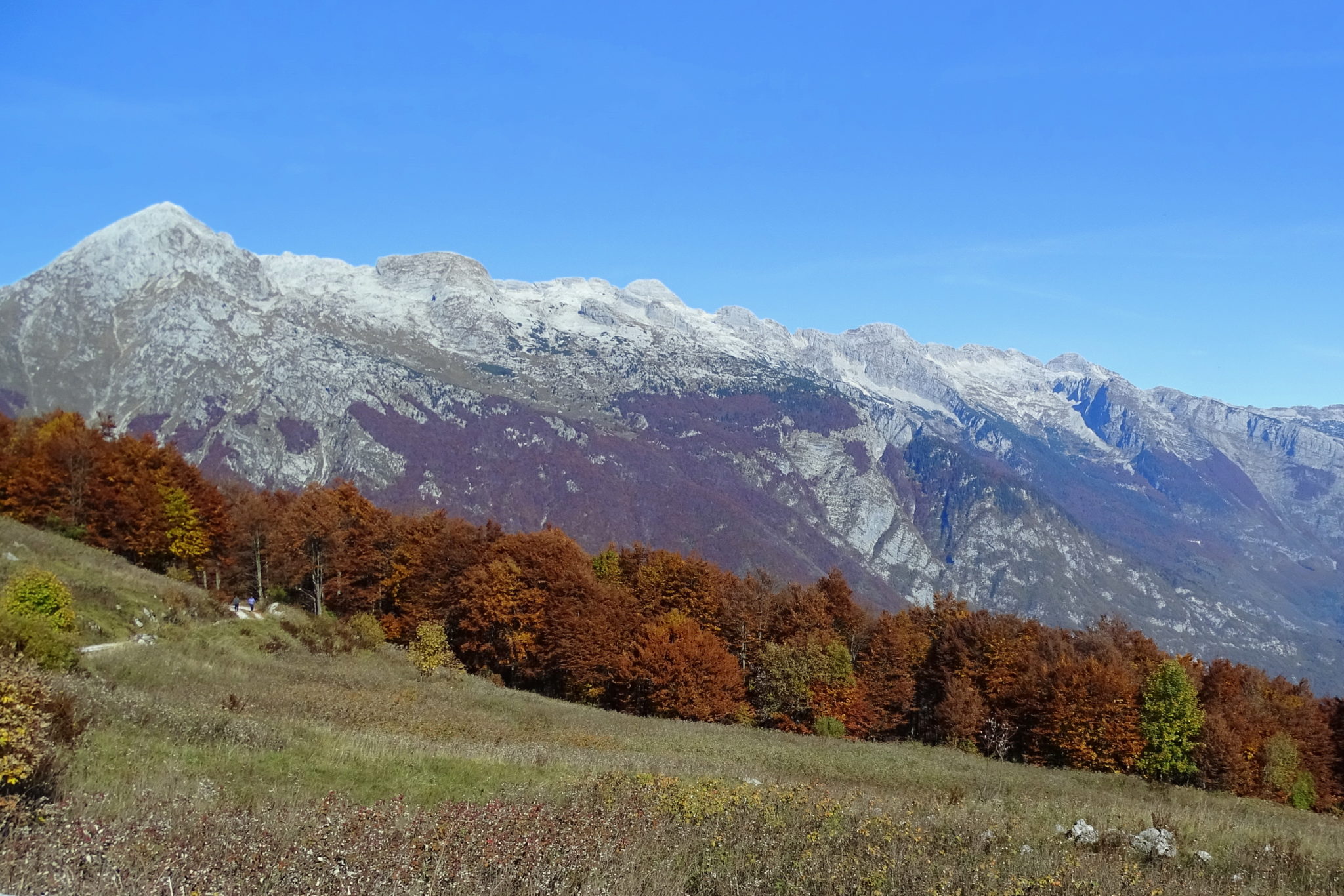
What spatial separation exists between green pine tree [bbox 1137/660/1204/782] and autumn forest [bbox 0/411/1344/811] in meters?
0.13

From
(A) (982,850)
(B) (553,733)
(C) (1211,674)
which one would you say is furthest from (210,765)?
(C) (1211,674)

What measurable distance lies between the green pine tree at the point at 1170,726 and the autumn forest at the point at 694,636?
129 millimetres

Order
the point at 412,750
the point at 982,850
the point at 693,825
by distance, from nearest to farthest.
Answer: the point at 693,825
the point at 982,850
the point at 412,750

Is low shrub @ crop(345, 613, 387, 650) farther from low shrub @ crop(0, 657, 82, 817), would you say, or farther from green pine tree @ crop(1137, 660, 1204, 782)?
green pine tree @ crop(1137, 660, 1204, 782)

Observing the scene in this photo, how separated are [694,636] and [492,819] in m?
Answer: 52.5

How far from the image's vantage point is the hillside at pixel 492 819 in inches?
329

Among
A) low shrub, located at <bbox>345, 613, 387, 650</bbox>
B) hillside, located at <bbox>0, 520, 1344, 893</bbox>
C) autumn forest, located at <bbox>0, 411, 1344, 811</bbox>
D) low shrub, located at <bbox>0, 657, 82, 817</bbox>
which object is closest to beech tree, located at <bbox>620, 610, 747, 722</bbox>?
autumn forest, located at <bbox>0, 411, 1344, 811</bbox>

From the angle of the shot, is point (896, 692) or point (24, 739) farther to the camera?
point (896, 692)

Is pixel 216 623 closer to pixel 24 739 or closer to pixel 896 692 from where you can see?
pixel 24 739

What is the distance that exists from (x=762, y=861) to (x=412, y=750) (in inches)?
403

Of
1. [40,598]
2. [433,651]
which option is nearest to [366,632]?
[433,651]

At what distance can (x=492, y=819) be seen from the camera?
1069 cm

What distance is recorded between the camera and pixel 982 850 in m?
13.0

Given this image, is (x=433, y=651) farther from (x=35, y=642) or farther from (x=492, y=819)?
(x=492, y=819)
